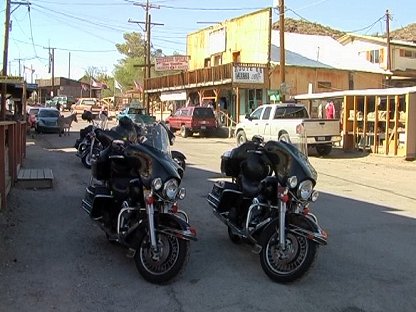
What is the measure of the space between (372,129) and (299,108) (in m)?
3.04

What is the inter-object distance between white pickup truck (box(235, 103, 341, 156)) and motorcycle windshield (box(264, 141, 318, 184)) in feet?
43.5

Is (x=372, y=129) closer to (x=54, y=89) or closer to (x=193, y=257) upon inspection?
(x=193, y=257)

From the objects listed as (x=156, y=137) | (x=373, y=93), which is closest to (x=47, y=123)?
(x=373, y=93)

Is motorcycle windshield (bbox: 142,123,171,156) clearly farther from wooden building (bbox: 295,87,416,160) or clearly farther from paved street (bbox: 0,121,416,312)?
wooden building (bbox: 295,87,416,160)

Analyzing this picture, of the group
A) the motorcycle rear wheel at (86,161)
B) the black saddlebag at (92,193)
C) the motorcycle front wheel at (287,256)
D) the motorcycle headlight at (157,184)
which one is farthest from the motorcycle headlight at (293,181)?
the motorcycle rear wheel at (86,161)

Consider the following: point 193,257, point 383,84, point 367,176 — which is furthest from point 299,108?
point 383,84

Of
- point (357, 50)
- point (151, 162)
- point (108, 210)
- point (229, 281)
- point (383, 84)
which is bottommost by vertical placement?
point (229, 281)

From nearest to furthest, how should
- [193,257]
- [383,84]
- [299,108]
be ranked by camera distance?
[193,257] → [299,108] → [383,84]

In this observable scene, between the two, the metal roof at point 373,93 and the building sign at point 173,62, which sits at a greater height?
the building sign at point 173,62

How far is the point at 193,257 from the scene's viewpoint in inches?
248

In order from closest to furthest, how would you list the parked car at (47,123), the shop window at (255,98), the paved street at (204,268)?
the paved street at (204,268) → the parked car at (47,123) → the shop window at (255,98)

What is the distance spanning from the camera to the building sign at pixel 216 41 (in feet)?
139

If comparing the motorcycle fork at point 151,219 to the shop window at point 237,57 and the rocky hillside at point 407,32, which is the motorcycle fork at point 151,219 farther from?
the rocky hillside at point 407,32

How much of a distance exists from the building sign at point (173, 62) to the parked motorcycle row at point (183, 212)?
141ft
